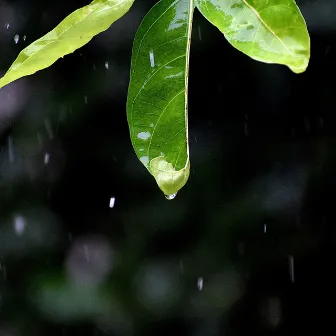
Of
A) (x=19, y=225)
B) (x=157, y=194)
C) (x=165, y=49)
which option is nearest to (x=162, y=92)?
(x=165, y=49)

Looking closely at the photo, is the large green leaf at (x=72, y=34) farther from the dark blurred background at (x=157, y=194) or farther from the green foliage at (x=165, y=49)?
the dark blurred background at (x=157, y=194)

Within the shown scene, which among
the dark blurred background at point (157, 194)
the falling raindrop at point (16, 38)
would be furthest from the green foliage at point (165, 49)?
the falling raindrop at point (16, 38)

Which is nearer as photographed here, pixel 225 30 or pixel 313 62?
pixel 225 30

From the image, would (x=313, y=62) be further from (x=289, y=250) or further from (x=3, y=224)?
(x=3, y=224)

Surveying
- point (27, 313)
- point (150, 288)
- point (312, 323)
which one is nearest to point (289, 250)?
point (312, 323)

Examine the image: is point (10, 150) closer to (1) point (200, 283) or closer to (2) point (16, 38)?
(2) point (16, 38)

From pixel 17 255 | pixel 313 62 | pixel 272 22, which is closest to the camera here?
pixel 272 22
